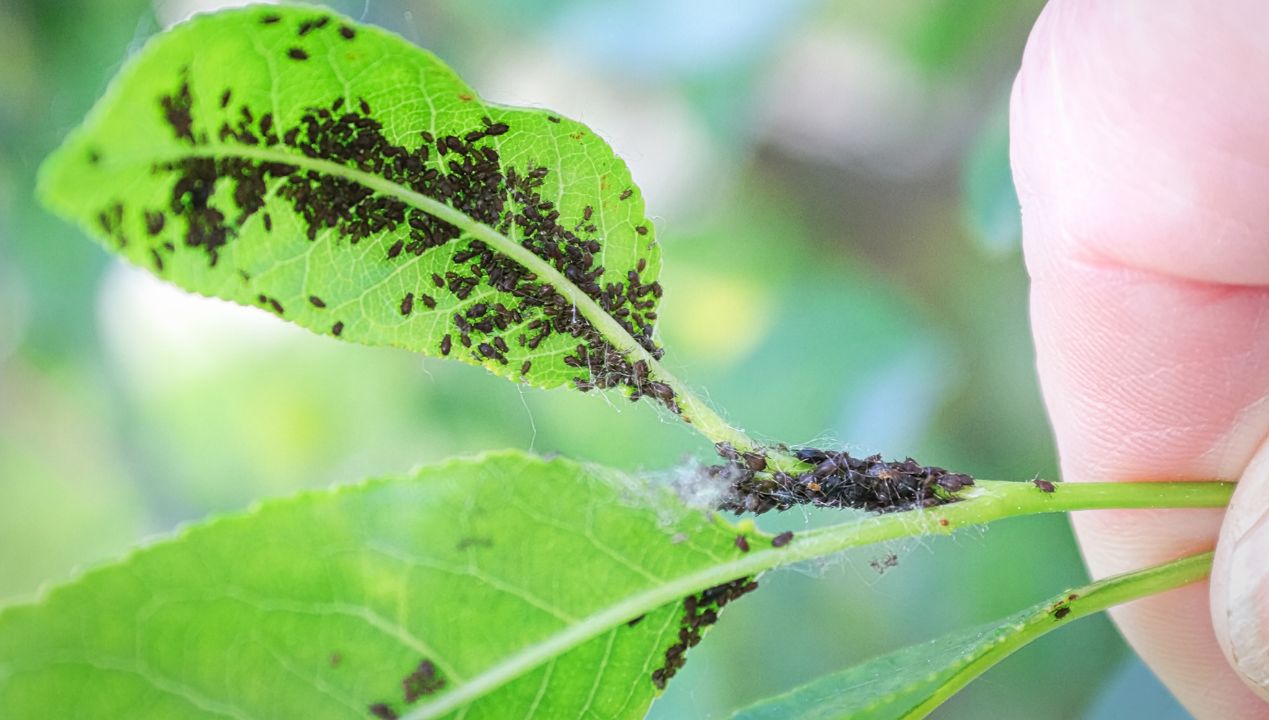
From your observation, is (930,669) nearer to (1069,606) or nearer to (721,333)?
(1069,606)

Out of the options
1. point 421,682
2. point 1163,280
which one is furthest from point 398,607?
point 1163,280

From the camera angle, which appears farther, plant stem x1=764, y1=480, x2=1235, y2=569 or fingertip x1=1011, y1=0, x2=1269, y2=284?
fingertip x1=1011, y1=0, x2=1269, y2=284

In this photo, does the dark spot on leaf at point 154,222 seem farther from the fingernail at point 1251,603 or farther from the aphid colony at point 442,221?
the fingernail at point 1251,603

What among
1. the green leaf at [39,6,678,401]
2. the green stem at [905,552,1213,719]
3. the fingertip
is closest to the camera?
the green leaf at [39,6,678,401]

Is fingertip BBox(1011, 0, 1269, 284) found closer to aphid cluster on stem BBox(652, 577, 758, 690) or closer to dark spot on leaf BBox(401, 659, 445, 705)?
aphid cluster on stem BBox(652, 577, 758, 690)

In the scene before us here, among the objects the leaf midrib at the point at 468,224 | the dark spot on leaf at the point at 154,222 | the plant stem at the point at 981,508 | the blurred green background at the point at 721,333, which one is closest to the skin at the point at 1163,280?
the plant stem at the point at 981,508

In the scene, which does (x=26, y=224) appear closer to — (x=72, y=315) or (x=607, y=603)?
(x=72, y=315)

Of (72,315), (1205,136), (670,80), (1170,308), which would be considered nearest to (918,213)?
(670,80)

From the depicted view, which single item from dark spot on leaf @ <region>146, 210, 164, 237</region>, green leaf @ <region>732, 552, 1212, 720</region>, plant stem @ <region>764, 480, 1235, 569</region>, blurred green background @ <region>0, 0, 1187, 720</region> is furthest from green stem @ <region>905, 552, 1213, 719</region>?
blurred green background @ <region>0, 0, 1187, 720</region>
